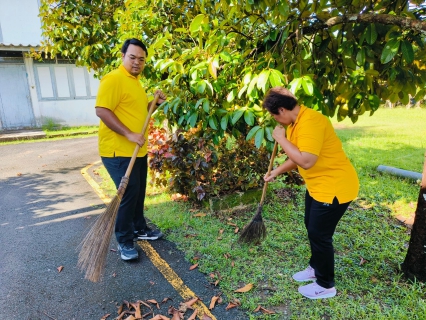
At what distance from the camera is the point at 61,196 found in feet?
17.2

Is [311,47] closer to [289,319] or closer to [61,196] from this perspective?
[289,319]

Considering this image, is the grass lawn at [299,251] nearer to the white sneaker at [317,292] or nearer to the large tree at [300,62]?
the white sneaker at [317,292]

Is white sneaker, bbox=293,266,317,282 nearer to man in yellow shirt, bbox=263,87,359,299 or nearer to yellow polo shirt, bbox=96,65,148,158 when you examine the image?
man in yellow shirt, bbox=263,87,359,299

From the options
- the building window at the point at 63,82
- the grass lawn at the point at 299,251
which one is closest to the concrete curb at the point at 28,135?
the building window at the point at 63,82

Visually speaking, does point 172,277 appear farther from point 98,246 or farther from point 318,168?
point 318,168

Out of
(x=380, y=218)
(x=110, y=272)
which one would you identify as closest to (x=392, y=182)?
(x=380, y=218)

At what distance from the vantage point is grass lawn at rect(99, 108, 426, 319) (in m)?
2.41

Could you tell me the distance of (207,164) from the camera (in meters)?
3.91

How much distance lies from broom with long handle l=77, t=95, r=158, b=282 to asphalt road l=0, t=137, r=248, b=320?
24 centimetres

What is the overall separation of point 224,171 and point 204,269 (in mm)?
1563

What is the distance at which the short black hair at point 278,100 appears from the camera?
2003 millimetres

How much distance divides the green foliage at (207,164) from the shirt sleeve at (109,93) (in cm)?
134

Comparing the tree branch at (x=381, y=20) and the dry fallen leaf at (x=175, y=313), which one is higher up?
the tree branch at (x=381, y=20)

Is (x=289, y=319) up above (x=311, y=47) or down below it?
below
